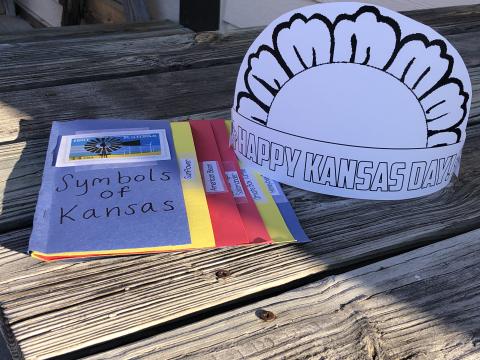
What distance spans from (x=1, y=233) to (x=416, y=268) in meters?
0.48

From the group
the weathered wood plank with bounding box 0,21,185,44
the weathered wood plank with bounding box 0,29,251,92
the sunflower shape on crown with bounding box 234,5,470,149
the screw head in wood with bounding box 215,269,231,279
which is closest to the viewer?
the screw head in wood with bounding box 215,269,231,279

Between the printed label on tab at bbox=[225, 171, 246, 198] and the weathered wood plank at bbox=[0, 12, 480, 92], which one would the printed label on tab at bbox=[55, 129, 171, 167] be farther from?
the weathered wood plank at bbox=[0, 12, 480, 92]

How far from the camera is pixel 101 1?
348cm

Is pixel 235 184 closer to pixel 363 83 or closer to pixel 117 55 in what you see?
pixel 363 83

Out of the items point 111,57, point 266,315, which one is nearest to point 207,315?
point 266,315

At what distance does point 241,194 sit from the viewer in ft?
2.73

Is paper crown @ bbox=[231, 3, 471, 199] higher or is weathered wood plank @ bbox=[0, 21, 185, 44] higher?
paper crown @ bbox=[231, 3, 471, 199]

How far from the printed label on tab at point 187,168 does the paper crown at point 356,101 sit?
9 cm

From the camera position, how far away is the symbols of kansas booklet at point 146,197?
28.1 inches

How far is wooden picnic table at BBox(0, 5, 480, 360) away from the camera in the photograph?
586mm

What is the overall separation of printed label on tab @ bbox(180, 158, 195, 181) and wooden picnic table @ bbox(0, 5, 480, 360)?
5.5 inches

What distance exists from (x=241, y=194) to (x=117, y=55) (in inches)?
28.4

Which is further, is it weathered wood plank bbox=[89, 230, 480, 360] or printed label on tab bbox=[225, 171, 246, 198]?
printed label on tab bbox=[225, 171, 246, 198]

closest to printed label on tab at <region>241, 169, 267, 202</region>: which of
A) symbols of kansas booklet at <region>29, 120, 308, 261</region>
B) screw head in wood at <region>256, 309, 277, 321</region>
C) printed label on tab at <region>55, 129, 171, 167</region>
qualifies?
symbols of kansas booklet at <region>29, 120, 308, 261</region>
